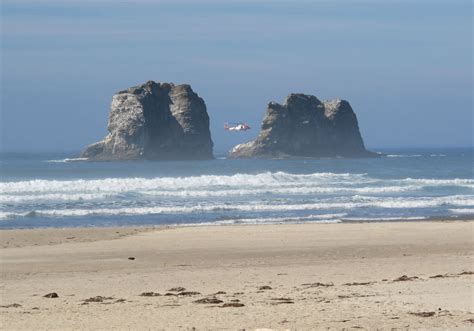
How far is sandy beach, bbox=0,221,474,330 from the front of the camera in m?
10.1

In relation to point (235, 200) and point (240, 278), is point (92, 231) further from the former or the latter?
point (235, 200)

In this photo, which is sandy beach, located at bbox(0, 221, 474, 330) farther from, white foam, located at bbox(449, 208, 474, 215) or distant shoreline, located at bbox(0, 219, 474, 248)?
white foam, located at bbox(449, 208, 474, 215)

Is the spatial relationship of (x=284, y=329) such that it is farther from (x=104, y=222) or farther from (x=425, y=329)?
(x=104, y=222)

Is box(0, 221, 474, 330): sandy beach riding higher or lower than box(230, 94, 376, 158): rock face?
lower

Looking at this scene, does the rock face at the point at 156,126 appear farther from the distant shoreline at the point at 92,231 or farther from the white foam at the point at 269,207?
the distant shoreline at the point at 92,231

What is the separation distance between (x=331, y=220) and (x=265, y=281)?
1356 cm

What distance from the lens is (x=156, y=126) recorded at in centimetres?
10250

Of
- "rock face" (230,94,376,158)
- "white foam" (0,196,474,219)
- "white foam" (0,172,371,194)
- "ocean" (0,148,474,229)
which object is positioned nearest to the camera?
"ocean" (0,148,474,229)

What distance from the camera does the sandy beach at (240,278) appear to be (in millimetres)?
10078

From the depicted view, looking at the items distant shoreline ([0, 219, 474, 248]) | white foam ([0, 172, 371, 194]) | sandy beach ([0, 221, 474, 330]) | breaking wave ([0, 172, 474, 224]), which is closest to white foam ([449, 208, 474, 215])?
breaking wave ([0, 172, 474, 224])

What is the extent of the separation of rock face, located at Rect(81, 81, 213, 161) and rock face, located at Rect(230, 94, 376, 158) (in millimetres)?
6830

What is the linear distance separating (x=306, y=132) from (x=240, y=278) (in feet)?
333

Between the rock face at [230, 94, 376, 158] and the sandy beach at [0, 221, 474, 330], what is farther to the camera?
the rock face at [230, 94, 376, 158]

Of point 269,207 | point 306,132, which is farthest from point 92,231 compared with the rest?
point 306,132
